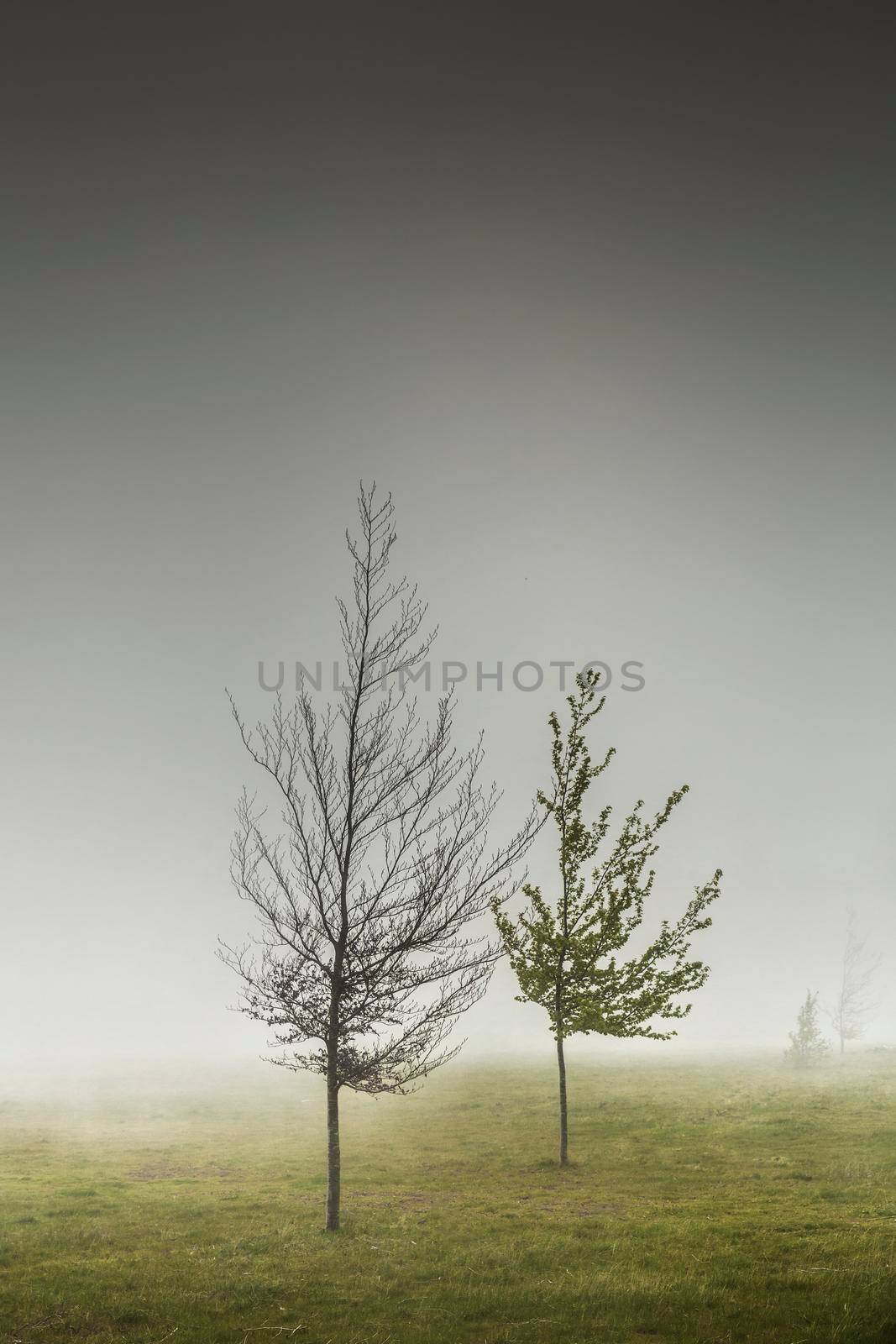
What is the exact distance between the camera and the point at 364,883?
17.3m

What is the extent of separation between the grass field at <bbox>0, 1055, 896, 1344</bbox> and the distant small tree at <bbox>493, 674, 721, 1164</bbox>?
14.2 ft

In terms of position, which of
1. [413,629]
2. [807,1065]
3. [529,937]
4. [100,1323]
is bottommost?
[807,1065]

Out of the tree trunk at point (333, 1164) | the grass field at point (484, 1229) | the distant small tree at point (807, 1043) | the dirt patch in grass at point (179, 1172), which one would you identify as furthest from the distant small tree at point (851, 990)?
the tree trunk at point (333, 1164)

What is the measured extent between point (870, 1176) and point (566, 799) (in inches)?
499

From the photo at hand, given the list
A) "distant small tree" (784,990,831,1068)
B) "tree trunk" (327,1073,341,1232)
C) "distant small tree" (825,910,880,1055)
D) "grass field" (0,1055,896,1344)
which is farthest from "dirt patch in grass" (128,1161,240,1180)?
"distant small tree" (825,910,880,1055)

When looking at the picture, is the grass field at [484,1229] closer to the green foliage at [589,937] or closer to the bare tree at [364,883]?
the bare tree at [364,883]

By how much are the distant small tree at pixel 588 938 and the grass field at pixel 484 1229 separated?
14.2 ft

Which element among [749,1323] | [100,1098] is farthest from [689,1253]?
[100,1098]

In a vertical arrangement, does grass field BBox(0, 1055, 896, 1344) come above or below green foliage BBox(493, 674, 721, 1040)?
below

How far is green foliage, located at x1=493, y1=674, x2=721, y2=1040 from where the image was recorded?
73.1ft

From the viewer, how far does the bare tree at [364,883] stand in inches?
653

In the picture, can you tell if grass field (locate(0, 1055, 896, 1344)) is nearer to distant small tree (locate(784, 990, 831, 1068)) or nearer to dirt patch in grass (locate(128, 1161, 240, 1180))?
dirt patch in grass (locate(128, 1161, 240, 1180))

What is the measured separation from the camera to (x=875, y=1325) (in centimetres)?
841

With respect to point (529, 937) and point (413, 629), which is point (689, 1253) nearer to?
point (529, 937)
